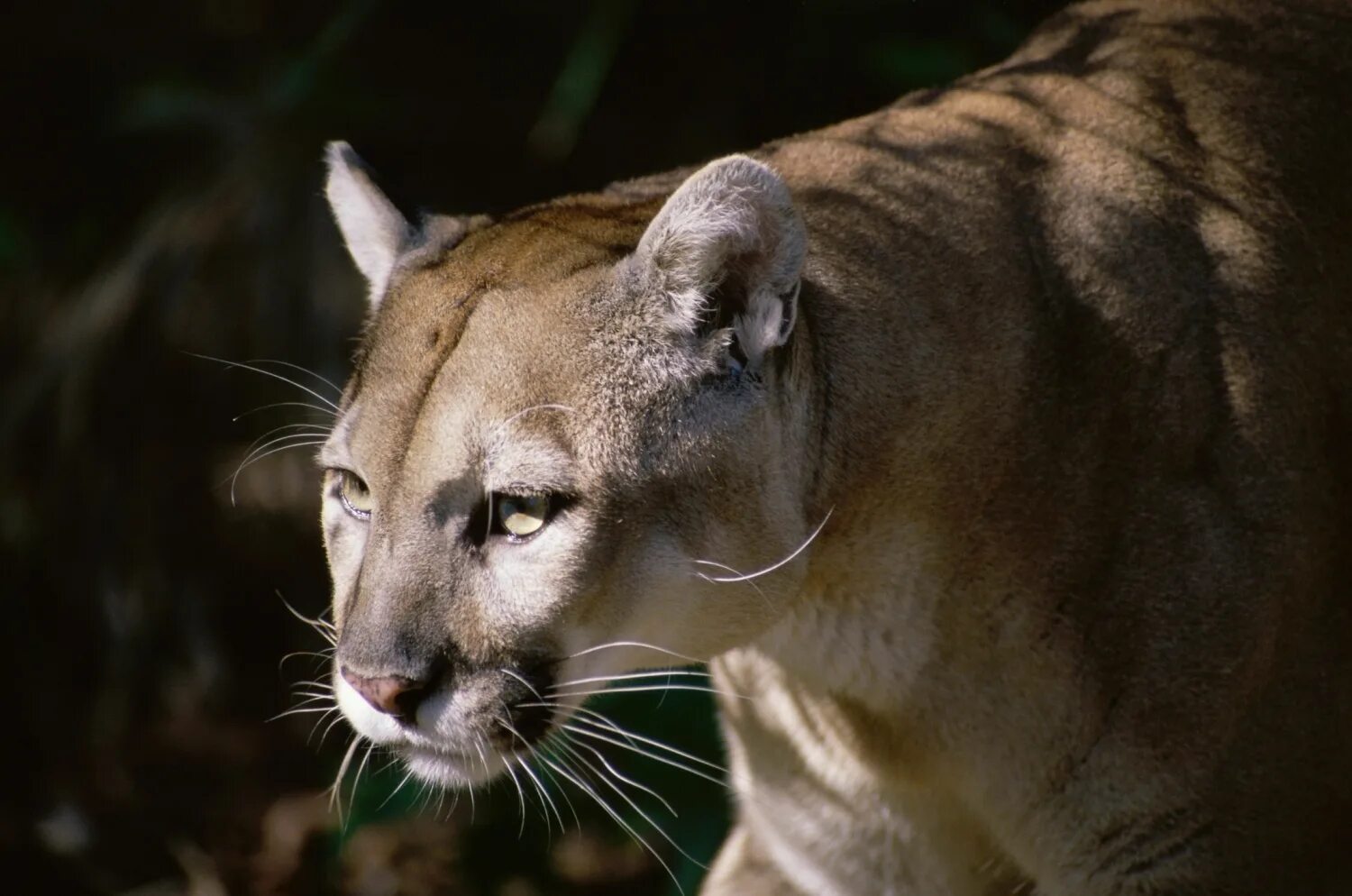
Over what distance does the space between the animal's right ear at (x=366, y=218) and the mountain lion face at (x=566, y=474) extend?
1.03 ft

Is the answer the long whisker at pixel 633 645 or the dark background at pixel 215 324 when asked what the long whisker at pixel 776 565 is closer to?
the long whisker at pixel 633 645

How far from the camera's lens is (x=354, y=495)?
2781 mm

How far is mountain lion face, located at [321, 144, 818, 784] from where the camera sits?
2514 millimetres

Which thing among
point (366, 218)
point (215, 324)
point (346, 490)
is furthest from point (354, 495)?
point (215, 324)

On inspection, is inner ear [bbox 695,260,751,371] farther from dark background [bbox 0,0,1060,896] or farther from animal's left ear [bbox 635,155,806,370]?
dark background [bbox 0,0,1060,896]

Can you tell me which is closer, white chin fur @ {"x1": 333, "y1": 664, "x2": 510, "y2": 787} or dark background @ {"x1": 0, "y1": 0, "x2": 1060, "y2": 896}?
white chin fur @ {"x1": 333, "y1": 664, "x2": 510, "y2": 787}

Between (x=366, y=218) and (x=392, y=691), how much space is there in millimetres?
1007

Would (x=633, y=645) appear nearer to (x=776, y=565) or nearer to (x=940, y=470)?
(x=776, y=565)

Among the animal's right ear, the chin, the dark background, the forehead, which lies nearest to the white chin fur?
the chin

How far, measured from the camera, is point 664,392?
2613 mm

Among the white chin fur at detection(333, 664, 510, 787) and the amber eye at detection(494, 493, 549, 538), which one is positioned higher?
the amber eye at detection(494, 493, 549, 538)

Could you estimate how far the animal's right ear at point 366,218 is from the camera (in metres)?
3.04

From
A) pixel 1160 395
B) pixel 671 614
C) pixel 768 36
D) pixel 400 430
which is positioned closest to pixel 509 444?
pixel 400 430

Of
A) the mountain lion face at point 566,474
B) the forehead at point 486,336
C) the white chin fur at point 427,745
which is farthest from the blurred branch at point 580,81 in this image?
the white chin fur at point 427,745
